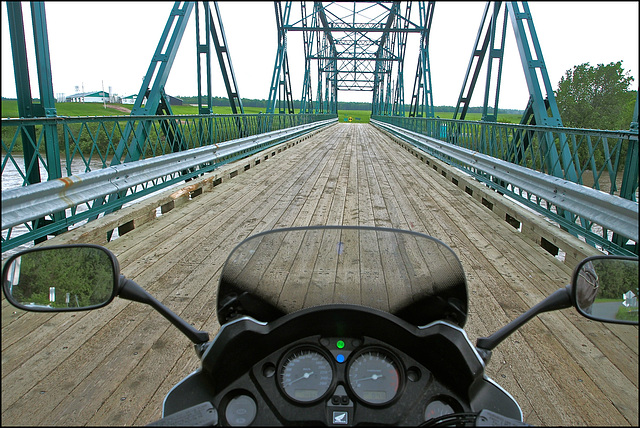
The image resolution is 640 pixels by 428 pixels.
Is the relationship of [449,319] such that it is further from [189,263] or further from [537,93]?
[537,93]

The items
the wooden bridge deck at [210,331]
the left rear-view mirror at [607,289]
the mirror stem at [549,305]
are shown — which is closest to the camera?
the left rear-view mirror at [607,289]

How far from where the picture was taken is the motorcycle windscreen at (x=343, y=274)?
1400 mm

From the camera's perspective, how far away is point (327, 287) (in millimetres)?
1477

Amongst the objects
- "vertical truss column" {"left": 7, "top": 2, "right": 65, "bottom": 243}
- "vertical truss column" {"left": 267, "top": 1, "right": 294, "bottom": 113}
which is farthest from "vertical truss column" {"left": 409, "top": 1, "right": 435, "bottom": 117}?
"vertical truss column" {"left": 7, "top": 2, "right": 65, "bottom": 243}

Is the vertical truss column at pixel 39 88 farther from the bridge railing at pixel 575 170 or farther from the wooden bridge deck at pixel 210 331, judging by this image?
the bridge railing at pixel 575 170

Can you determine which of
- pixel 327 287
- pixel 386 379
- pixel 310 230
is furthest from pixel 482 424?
pixel 310 230

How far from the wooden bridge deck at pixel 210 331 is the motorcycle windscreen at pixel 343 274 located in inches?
19.8

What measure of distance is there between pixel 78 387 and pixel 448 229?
400 centimetres

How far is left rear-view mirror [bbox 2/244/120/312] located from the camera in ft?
4.33

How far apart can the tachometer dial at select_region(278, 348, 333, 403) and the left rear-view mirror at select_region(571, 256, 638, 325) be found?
2.44 ft

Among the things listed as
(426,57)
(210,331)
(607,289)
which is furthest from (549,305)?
(426,57)

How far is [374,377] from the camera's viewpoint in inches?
51.8

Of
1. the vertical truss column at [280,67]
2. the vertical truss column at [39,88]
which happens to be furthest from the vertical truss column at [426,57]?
the vertical truss column at [39,88]

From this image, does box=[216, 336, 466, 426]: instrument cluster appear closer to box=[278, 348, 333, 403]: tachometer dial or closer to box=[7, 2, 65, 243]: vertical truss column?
box=[278, 348, 333, 403]: tachometer dial
